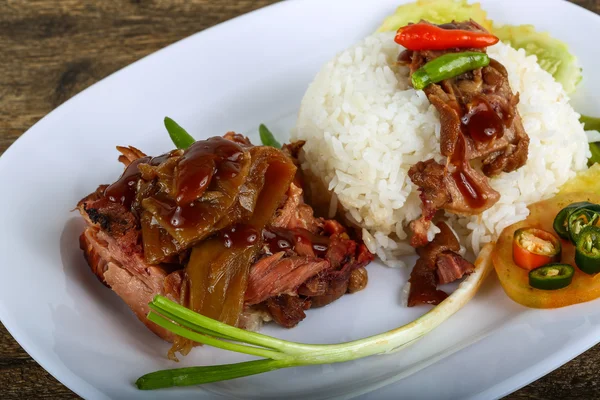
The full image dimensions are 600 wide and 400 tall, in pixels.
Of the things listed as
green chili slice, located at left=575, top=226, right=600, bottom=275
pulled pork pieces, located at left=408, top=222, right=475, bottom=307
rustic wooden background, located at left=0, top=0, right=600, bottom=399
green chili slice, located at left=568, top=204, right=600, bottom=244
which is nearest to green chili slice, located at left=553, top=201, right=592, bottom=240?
green chili slice, located at left=568, top=204, right=600, bottom=244

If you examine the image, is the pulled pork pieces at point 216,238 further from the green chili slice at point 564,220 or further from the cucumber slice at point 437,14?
the cucumber slice at point 437,14

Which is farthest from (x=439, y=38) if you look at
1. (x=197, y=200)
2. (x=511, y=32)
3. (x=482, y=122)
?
(x=197, y=200)

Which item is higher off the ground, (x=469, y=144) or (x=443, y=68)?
(x=443, y=68)

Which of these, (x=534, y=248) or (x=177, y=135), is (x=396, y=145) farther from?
(x=177, y=135)

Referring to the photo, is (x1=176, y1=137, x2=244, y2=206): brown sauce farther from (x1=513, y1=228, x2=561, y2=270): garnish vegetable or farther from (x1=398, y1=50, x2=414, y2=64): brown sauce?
(x1=513, y1=228, x2=561, y2=270): garnish vegetable

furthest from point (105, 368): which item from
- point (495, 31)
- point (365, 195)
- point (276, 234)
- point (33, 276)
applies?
point (495, 31)

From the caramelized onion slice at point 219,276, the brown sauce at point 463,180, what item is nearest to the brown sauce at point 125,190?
the caramelized onion slice at point 219,276

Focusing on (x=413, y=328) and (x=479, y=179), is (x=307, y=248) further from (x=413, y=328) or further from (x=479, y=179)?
(x=479, y=179)
